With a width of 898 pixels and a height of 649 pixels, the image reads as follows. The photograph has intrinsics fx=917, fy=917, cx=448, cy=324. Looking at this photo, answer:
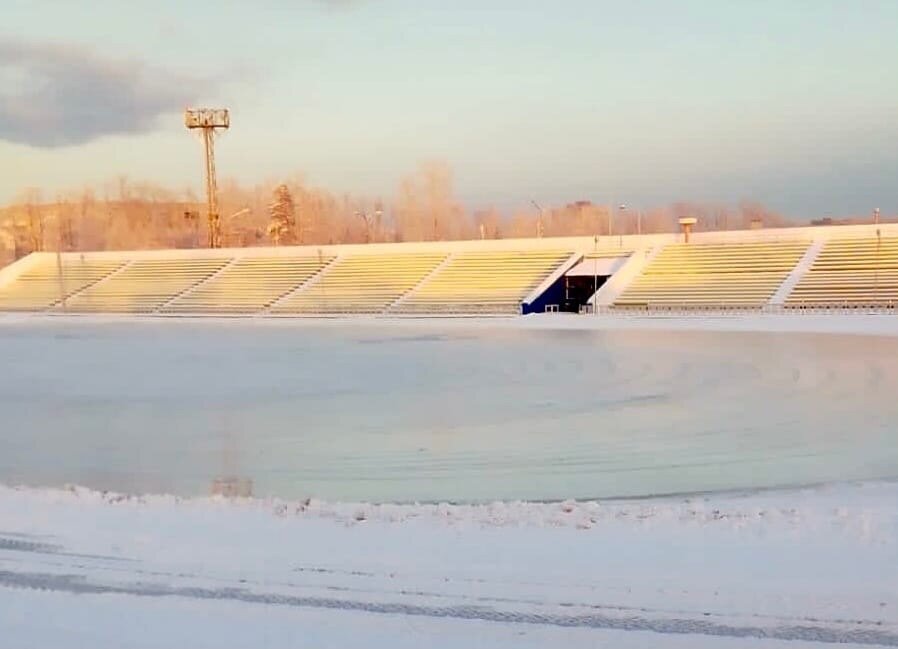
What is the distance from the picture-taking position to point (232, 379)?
18.5 m

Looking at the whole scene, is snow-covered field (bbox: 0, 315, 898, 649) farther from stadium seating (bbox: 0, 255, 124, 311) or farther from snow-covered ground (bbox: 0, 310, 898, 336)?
stadium seating (bbox: 0, 255, 124, 311)

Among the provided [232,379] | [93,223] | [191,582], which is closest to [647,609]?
[191,582]

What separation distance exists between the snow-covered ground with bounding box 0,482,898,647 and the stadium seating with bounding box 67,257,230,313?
142 feet

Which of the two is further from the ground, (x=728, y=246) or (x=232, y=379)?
(x=728, y=246)

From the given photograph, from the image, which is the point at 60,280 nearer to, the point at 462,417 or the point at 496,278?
the point at 496,278

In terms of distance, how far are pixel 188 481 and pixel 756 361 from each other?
1428 cm

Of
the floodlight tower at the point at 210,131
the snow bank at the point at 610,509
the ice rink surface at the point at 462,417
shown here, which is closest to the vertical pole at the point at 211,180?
the floodlight tower at the point at 210,131

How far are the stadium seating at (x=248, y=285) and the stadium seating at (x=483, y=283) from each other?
319 inches

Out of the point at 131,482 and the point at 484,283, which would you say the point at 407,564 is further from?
the point at 484,283

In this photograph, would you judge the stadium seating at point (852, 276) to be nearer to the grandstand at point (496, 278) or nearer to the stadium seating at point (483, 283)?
the grandstand at point (496, 278)

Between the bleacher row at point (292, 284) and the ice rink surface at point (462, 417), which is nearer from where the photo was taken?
the ice rink surface at point (462, 417)

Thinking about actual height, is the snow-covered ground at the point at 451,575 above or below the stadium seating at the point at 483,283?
below

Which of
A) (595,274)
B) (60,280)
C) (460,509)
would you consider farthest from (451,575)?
(60,280)

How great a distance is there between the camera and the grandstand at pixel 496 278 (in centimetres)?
3772
